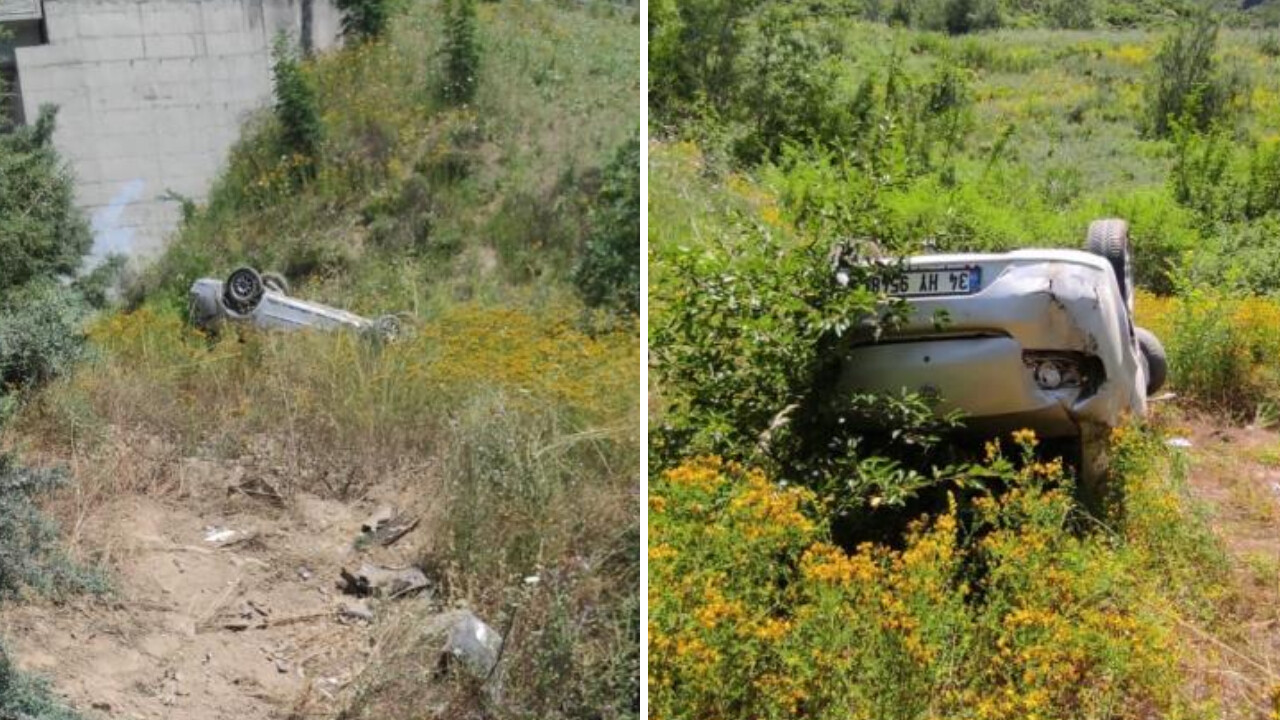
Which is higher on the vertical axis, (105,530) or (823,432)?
(823,432)

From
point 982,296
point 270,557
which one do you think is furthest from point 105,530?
point 982,296

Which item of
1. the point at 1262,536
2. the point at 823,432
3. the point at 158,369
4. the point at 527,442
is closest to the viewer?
the point at 1262,536

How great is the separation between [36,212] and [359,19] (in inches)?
56.1

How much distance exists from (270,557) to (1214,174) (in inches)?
85.0

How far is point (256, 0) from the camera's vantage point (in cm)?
388

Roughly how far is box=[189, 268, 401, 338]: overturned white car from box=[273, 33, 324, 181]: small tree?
1.41ft

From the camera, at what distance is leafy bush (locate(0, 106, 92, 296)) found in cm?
294

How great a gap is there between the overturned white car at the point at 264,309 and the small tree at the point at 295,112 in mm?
431

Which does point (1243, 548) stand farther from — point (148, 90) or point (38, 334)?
point (148, 90)

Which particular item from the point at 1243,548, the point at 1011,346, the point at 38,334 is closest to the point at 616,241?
the point at 38,334

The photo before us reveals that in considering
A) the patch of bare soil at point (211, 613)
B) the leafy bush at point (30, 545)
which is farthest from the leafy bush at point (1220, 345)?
the leafy bush at point (30, 545)

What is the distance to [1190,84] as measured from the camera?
2537 mm

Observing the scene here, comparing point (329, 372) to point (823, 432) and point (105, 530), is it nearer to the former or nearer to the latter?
point (105, 530)

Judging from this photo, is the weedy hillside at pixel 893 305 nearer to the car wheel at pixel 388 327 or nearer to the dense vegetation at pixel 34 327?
the dense vegetation at pixel 34 327
